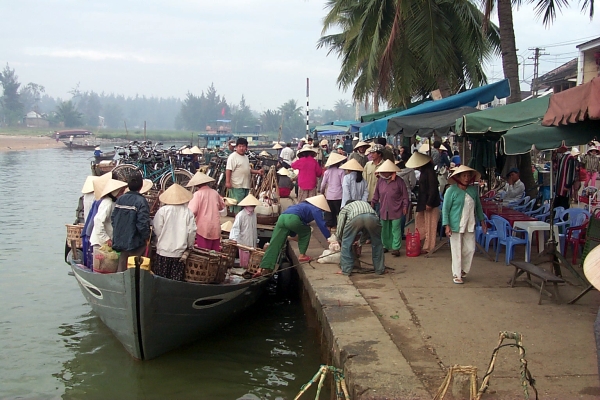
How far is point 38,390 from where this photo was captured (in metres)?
7.16

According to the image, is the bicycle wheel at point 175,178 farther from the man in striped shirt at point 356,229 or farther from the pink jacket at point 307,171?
the man in striped shirt at point 356,229

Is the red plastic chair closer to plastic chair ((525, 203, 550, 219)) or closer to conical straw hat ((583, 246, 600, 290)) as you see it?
plastic chair ((525, 203, 550, 219))

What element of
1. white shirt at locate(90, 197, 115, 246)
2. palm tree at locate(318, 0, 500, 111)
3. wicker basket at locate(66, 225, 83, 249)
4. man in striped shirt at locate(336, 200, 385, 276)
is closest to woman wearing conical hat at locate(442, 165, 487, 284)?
man in striped shirt at locate(336, 200, 385, 276)

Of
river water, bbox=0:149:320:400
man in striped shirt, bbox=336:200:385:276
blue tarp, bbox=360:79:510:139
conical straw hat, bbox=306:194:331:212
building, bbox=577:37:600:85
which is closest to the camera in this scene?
river water, bbox=0:149:320:400

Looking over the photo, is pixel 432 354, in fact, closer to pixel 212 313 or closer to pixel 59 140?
pixel 212 313

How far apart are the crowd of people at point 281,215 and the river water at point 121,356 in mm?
1087

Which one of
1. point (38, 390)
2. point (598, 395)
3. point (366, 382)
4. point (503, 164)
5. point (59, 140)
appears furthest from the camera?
point (59, 140)

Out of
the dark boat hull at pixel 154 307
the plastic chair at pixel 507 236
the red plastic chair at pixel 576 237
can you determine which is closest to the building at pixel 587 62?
the red plastic chair at pixel 576 237

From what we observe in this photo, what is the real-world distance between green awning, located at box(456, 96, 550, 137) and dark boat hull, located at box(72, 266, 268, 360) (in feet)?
12.1

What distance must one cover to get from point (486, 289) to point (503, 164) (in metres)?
6.48

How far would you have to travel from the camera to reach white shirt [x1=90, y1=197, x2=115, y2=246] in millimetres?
7199

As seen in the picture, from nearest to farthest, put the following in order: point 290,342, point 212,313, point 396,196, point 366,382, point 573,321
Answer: point 366,382 < point 573,321 < point 212,313 < point 290,342 < point 396,196

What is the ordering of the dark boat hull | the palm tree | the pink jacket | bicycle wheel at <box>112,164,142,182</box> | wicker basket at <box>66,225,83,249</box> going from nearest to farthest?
the dark boat hull → bicycle wheel at <box>112,164,142,182</box> → wicker basket at <box>66,225,83,249</box> → the pink jacket → the palm tree

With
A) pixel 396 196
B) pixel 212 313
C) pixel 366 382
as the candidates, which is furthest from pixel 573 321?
pixel 212 313
